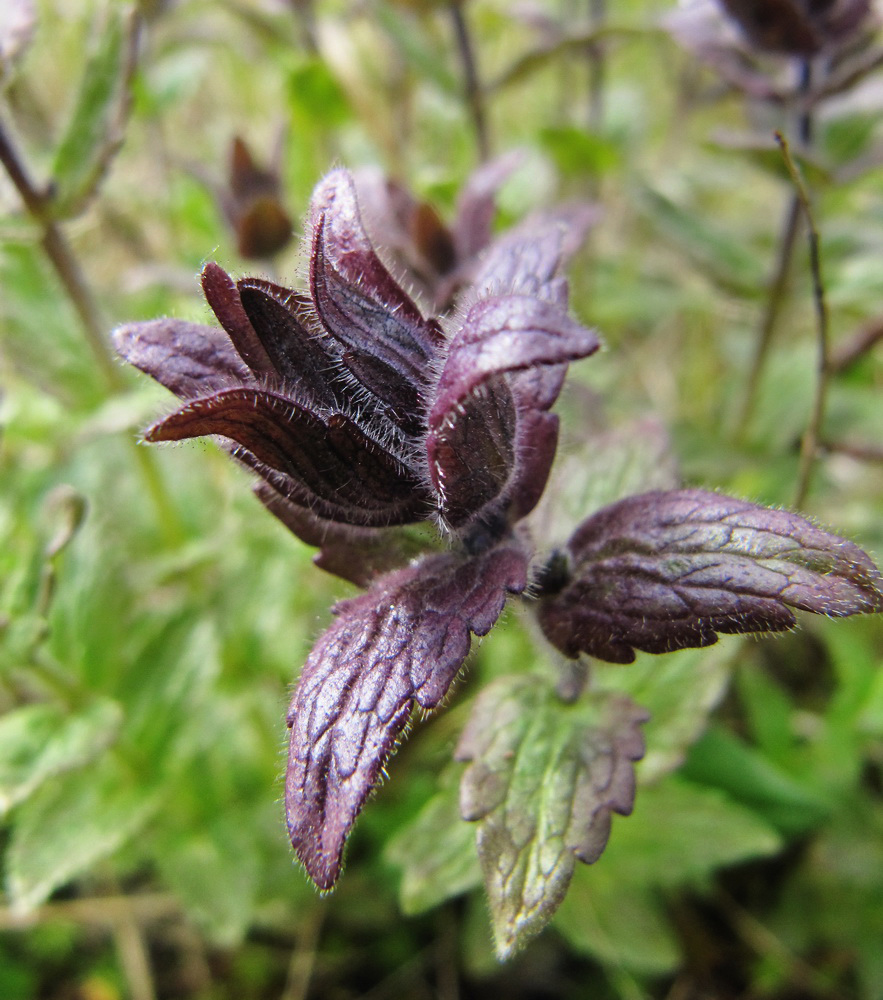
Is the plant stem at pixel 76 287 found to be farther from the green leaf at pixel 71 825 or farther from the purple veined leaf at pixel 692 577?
the purple veined leaf at pixel 692 577

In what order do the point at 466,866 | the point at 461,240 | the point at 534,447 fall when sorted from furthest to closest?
the point at 461,240, the point at 466,866, the point at 534,447

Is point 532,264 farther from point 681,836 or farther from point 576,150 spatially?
point 576,150

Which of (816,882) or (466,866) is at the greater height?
(466,866)

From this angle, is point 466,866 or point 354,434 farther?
point 466,866

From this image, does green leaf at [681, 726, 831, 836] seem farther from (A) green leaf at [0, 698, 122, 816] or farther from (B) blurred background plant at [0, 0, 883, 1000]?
(A) green leaf at [0, 698, 122, 816]

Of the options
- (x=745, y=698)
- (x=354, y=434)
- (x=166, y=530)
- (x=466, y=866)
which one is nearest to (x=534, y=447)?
(x=354, y=434)

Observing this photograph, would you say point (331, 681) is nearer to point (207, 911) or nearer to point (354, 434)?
point (354, 434)
